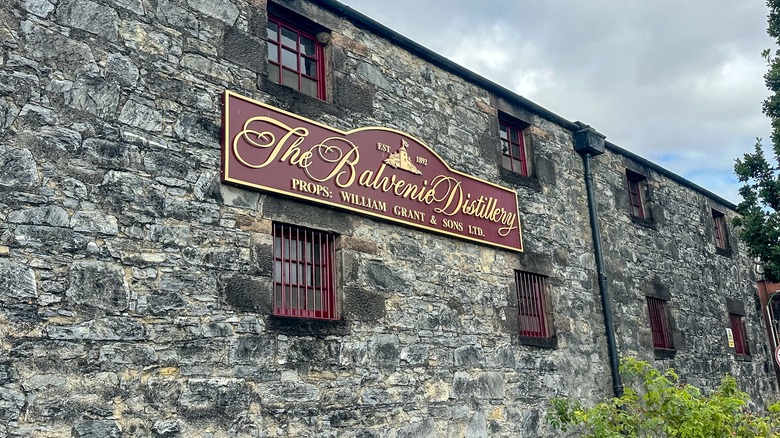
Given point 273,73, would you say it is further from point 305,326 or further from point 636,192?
point 636,192

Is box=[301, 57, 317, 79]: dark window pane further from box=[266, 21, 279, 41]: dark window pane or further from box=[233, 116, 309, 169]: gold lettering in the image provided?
box=[233, 116, 309, 169]: gold lettering

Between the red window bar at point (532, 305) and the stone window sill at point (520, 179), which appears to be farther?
the stone window sill at point (520, 179)

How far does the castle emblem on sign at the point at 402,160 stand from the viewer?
7.52 meters

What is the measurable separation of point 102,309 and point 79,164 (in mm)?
1128

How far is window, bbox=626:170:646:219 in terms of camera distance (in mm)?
11953

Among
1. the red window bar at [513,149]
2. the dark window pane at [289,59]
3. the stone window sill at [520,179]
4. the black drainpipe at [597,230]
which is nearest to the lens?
the dark window pane at [289,59]

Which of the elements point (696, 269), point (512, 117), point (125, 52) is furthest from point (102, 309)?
point (696, 269)

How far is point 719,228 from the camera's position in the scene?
1439 centimetres

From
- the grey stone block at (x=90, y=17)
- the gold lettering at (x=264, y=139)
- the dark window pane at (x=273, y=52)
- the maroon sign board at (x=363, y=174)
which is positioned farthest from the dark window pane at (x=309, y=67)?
Result: the grey stone block at (x=90, y=17)

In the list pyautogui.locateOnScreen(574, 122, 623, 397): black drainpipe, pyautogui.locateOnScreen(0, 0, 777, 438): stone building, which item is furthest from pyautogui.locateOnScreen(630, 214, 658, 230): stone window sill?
pyautogui.locateOnScreen(0, 0, 777, 438): stone building

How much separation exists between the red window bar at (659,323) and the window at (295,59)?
6903mm

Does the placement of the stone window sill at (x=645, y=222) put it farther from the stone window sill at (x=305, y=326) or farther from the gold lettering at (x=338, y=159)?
the stone window sill at (x=305, y=326)

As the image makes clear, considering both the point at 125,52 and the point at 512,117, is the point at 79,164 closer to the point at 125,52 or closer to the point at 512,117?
the point at 125,52

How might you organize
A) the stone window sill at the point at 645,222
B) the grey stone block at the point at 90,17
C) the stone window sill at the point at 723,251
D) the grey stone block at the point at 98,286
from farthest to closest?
the stone window sill at the point at 723,251 < the stone window sill at the point at 645,222 < the grey stone block at the point at 90,17 < the grey stone block at the point at 98,286
